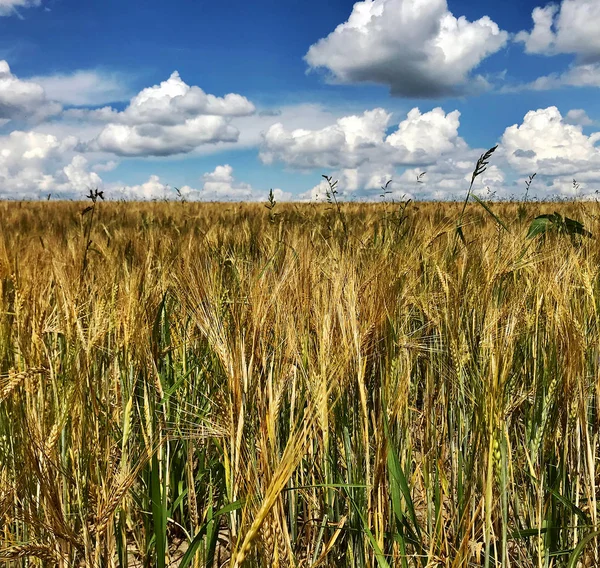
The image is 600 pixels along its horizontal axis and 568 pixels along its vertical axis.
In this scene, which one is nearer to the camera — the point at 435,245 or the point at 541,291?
the point at 541,291

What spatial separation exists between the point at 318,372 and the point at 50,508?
46 centimetres

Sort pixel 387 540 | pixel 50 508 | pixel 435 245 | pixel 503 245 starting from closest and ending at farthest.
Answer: pixel 50 508
pixel 387 540
pixel 503 245
pixel 435 245

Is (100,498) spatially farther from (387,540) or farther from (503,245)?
(503,245)

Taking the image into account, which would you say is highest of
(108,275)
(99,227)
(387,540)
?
(99,227)

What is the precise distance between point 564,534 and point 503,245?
90cm

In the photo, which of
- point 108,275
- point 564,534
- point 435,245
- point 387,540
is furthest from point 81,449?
point 435,245

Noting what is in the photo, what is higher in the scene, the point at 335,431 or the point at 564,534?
the point at 335,431

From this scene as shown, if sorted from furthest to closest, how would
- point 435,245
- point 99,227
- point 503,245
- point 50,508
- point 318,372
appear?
point 99,227 → point 435,245 → point 503,245 → point 318,372 → point 50,508

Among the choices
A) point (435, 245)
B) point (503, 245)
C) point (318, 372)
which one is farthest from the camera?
point (435, 245)

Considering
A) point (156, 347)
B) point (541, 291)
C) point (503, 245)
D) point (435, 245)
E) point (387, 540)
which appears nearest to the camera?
point (387, 540)

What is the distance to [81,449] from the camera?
993mm

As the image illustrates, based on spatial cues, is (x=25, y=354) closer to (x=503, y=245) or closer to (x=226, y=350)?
(x=226, y=350)

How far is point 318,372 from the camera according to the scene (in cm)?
90

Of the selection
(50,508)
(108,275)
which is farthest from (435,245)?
(50,508)
